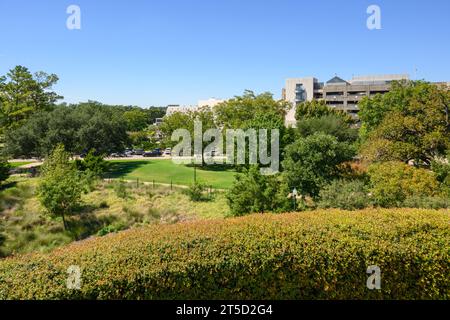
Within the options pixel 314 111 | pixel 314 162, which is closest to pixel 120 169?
pixel 314 162

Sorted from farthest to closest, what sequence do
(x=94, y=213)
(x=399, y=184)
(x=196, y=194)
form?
1. (x=196, y=194)
2. (x=94, y=213)
3. (x=399, y=184)

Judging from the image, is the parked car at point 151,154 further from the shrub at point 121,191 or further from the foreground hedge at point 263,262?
the foreground hedge at point 263,262

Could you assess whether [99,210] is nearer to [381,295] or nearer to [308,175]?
[308,175]

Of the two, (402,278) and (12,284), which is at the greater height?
(12,284)

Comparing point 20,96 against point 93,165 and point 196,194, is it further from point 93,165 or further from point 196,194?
point 196,194

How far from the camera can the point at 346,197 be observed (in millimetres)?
15195

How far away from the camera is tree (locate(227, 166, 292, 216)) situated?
16.4 metres

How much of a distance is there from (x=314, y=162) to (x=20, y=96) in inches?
1624

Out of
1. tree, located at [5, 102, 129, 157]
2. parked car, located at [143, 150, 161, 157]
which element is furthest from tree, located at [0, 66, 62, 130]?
parked car, located at [143, 150, 161, 157]

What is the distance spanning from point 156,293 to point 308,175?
14.6 metres

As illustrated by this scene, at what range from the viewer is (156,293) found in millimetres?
6859

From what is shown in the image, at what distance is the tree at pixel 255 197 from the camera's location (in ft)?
53.8

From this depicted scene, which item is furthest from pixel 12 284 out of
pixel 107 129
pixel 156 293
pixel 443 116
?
pixel 107 129

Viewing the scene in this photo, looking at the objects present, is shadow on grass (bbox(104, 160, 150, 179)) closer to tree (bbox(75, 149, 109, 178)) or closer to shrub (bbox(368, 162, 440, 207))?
tree (bbox(75, 149, 109, 178))
